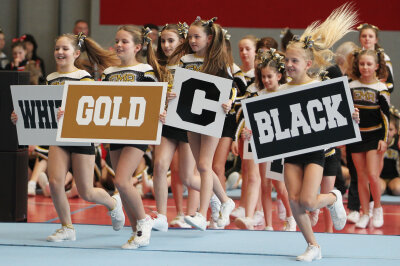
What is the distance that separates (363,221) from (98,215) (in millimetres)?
2613

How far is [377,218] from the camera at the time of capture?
7.02 meters

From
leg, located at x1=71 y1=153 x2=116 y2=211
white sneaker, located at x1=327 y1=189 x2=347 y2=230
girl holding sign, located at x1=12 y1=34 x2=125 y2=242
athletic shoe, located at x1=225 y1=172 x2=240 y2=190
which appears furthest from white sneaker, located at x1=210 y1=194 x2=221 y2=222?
athletic shoe, located at x1=225 y1=172 x2=240 y2=190

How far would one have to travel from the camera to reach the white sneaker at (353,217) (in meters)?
7.18

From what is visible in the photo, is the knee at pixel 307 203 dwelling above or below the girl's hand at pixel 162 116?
below

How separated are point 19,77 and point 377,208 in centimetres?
350

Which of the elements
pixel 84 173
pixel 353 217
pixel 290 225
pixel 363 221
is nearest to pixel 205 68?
pixel 84 173

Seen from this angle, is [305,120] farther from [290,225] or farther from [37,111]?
[37,111]

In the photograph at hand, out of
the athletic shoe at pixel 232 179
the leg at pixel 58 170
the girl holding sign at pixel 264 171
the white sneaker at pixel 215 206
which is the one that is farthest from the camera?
the athletic shoe at pixel 232 179

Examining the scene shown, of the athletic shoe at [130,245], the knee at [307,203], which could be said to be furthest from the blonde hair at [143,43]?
the knee at [307,203]

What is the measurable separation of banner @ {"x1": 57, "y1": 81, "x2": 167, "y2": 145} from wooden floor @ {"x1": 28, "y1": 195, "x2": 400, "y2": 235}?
1.98 metres

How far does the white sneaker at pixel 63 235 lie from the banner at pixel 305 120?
153 cm

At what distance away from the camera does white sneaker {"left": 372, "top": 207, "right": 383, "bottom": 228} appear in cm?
699

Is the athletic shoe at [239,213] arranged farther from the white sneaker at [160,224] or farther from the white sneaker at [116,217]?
the white sneaker at [116,217]

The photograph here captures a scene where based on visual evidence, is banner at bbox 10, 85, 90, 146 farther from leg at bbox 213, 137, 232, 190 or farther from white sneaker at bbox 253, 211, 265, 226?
white sneaker at bbox 253, 211, 265, 226
